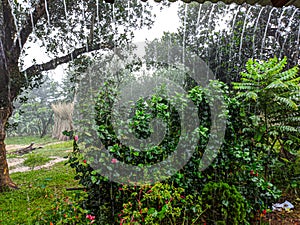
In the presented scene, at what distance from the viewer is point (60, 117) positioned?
923 cm

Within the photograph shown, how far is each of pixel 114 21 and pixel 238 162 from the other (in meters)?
3.77

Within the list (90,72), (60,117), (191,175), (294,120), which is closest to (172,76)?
(90,72)

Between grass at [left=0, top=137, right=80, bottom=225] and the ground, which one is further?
the ground

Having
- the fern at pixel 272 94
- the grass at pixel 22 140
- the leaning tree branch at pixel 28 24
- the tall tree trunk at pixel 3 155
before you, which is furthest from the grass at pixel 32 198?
the grass at pixel 22 140

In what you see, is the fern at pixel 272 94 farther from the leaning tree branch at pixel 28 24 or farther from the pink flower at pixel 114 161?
the leaning tree branch at pixel 28 24

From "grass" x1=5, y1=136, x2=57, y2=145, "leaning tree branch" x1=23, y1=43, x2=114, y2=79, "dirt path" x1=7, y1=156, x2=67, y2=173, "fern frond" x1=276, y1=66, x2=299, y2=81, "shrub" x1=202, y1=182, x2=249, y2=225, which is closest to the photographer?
"shrub" x1=202, y1=182, x2=249, y2=225

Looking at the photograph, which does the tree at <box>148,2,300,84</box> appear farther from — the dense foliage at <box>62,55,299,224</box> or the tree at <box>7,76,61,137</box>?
the tree at <box>7,76,61,137</box>

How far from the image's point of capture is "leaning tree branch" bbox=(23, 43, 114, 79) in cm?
422

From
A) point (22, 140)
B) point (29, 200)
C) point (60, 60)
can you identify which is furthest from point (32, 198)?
point (22, 140)

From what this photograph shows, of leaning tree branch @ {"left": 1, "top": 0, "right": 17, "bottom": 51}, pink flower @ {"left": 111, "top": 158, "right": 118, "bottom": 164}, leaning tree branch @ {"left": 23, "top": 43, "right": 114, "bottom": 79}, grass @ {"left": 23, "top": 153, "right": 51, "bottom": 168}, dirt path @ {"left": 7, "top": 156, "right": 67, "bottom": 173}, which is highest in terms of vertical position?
leaning tree branch @ {"left": 1, "top": 0, "right": 17, "bottom": 51}

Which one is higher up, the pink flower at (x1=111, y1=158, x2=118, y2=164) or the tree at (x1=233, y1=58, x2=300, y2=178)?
the tree at (x1=233, y1=58, x2=300, y2=178)

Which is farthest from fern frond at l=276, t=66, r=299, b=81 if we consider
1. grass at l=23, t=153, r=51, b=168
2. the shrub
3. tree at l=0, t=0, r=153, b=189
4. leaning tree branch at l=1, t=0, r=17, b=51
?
grass at l=23, t=153, r=51, b=168

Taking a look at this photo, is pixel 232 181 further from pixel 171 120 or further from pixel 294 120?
pixel 294 120

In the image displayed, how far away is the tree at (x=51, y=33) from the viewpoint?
3.85 metres
